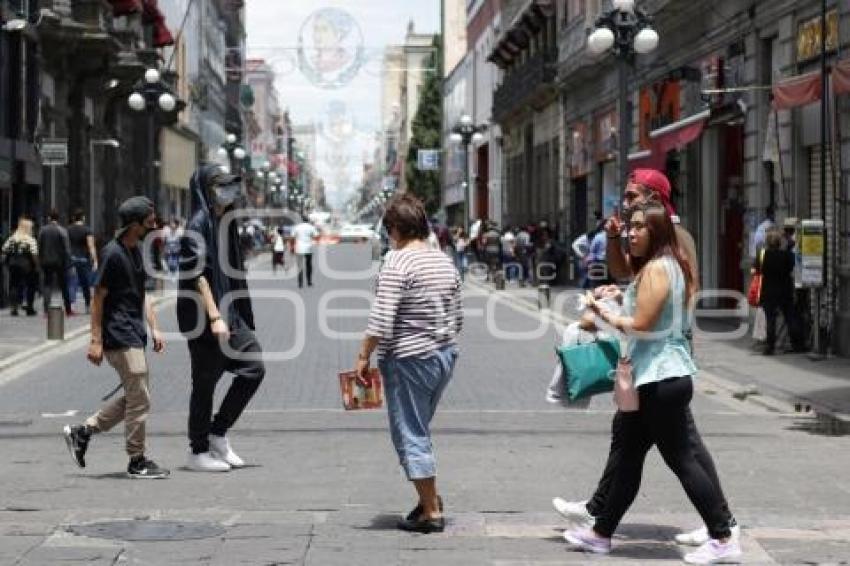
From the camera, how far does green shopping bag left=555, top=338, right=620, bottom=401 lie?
304 inches

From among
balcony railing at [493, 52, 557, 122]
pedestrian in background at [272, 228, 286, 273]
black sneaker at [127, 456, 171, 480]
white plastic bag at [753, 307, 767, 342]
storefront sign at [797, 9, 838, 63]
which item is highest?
balcony railing at [493, 52, 557, 122]

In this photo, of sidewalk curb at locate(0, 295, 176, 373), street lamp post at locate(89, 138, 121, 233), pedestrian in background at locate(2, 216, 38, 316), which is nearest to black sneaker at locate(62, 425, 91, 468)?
sidewalk curb at locate(0, 295, 176, 373)

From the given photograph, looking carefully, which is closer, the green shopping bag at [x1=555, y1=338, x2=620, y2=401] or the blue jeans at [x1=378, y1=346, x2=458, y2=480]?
the green shopping bag at [x1=555, y1=338, x2=620, y2=401]

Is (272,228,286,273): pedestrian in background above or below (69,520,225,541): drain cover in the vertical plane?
above

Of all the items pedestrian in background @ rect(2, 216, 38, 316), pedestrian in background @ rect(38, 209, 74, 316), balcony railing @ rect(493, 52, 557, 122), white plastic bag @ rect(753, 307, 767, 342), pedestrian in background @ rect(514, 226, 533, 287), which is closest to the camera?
white plastic bag @ rect(753, 307, 767, 342)

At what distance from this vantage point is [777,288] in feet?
66.1

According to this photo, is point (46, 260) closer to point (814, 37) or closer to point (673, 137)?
point (673, 137)

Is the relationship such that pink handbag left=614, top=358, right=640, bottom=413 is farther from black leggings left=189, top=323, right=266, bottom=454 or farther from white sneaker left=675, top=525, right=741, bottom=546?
black leggings left=189, top=323, right=266, bottom=454

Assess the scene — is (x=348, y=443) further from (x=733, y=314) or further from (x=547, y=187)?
(x=547, y=187)

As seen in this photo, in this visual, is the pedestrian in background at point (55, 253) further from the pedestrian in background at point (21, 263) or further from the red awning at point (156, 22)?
the red awning at point (156, 22)

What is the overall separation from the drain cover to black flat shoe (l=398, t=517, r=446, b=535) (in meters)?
0.97

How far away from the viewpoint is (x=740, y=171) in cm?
2633

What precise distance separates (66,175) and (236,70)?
66.0 meters

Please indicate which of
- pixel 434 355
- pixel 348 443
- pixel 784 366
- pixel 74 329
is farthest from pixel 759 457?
pixel 74 329
